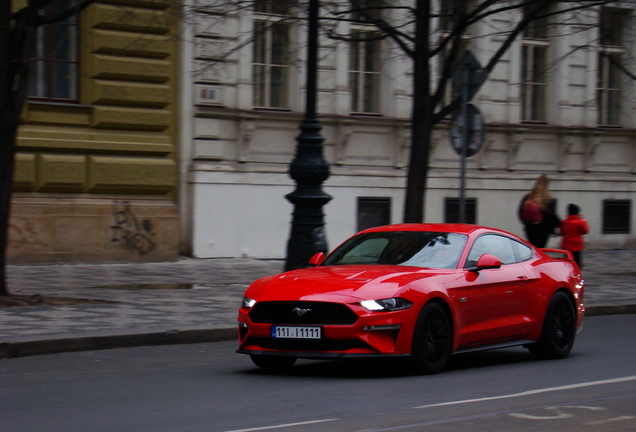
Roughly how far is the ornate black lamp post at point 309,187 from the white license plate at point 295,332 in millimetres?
4356

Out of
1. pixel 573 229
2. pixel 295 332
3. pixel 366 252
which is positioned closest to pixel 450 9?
pixel 573 229

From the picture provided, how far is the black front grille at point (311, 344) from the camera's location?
830 centimetres

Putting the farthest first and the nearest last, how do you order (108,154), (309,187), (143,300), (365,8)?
(108,154), (365,8), (143,300), (309,187)

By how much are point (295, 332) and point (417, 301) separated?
1002mm

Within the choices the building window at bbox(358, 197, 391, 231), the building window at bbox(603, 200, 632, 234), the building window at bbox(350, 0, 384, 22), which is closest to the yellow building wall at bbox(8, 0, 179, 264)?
the building window at bbox(350, 0, 384, 22)

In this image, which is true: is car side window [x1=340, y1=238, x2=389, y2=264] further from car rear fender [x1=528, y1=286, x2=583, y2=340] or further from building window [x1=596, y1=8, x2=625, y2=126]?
building window [x1=596, y1=8, x2=625, y2=126]

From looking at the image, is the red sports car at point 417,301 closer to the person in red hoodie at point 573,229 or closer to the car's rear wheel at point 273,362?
the car's rear wheel at point 273,362

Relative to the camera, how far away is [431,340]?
866cm

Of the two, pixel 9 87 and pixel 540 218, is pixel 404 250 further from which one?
pixel 540 218

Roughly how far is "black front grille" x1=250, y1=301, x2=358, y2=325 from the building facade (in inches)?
374

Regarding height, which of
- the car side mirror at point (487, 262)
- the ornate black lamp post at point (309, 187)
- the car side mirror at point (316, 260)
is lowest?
the car side mirror at point (316, 260)

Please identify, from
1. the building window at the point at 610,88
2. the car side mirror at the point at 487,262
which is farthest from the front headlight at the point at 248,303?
the building window at the point at 610,88

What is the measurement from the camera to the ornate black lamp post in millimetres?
12961

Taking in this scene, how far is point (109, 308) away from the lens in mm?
12672
